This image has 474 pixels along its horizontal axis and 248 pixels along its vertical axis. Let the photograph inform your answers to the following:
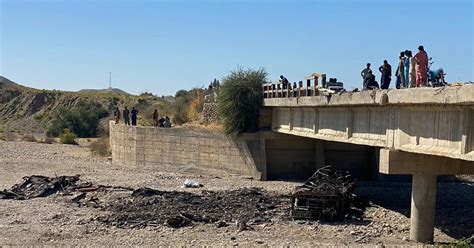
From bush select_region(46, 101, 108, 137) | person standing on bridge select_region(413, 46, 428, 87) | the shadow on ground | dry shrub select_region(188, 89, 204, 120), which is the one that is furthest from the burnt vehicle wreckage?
bush select_region(46, 101, 108, 137)

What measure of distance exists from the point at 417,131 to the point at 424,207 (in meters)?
2.19

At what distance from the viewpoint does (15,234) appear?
17.7 meters

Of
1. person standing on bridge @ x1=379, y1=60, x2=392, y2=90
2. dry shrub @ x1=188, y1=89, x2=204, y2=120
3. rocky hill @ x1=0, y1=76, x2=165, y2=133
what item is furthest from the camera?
rocky hill @ x1=0, y1=76, x2=165, y2=133

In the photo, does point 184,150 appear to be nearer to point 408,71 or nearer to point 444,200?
point 444,200

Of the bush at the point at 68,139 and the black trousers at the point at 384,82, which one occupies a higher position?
the black trousers at the point at 384,82

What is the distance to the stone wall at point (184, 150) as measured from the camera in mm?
31906

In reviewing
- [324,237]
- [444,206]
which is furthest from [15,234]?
[444,206]

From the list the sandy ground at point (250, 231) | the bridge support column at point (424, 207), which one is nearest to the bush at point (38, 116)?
the sandy ground at point (250, 231)

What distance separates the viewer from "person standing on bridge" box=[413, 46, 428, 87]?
16797mm

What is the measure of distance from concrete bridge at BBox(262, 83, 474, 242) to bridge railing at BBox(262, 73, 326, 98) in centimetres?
259

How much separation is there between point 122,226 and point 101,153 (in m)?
30.3

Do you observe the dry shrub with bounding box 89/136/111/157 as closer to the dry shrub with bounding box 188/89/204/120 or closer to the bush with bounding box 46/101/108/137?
the dry shrub with bounding box 188/89/204/120

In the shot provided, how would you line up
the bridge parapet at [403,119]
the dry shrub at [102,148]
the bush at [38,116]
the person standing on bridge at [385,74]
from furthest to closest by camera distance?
the bush at [38,116], the dry shrub at [102,148], the person standing on bridge at [385,74], the bridge parapet at [403,119]

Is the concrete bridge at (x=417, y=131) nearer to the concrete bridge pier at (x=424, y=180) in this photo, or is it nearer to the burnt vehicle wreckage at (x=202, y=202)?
the concrete bridge pier at (x=424, y=180)
